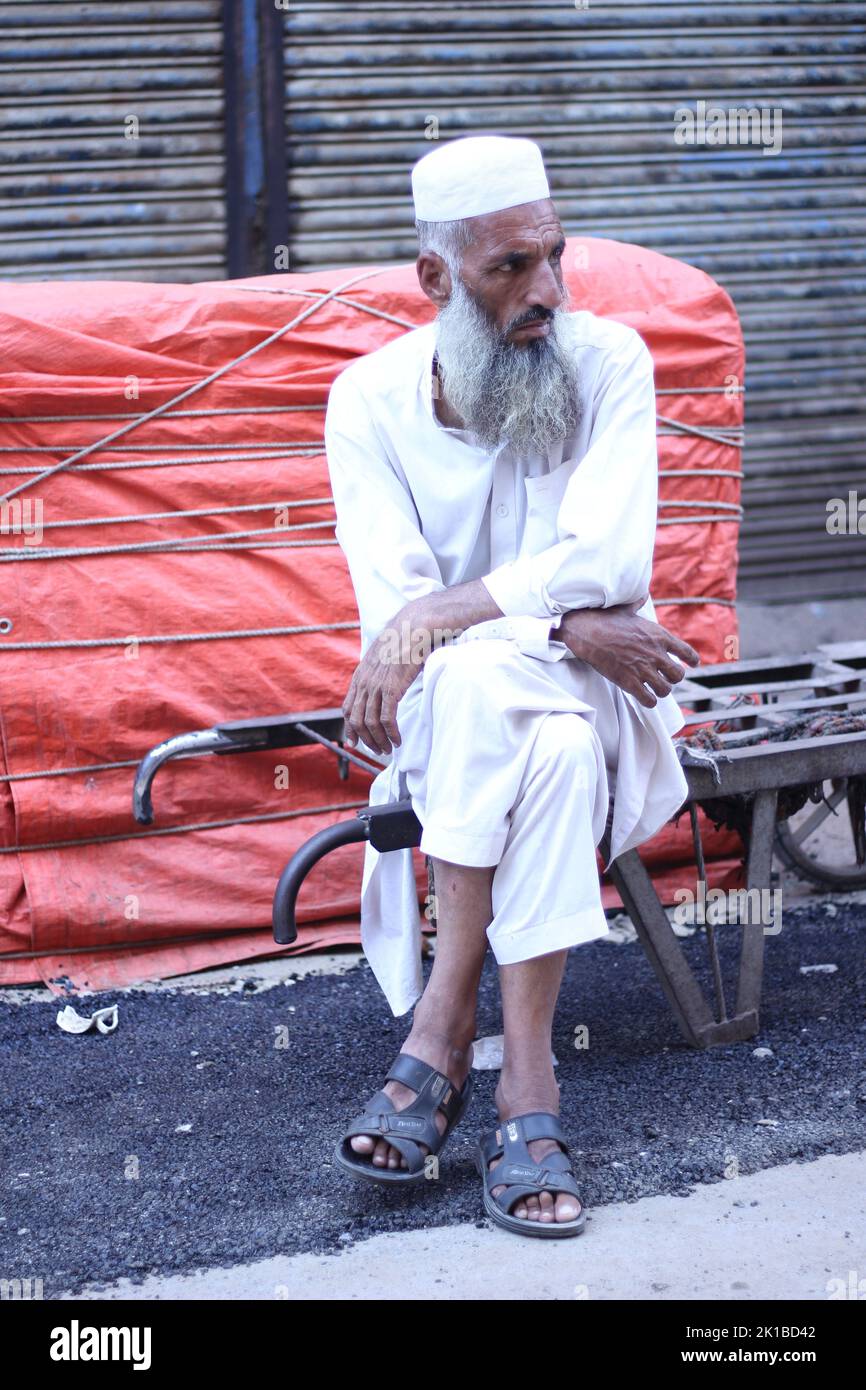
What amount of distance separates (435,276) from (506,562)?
0.56m

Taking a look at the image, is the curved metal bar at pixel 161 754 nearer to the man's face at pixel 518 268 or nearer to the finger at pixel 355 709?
the finger at pixel 355 709

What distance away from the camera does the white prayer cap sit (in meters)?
2.71

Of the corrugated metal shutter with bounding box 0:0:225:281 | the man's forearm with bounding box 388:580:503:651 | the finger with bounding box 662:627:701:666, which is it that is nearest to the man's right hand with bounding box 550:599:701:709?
the finger with bounding box 662:627:701:666

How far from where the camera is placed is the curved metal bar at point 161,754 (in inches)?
140

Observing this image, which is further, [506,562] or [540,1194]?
[506,562]

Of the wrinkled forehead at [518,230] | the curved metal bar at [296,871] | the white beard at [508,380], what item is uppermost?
the wrinkled forehead at [518,230]

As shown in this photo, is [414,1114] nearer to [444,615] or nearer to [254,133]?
[444,615]

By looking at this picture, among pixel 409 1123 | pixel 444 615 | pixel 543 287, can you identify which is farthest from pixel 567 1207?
pixel 543 287

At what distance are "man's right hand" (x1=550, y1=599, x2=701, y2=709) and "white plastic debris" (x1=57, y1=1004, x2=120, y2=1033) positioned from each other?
1.48 meters

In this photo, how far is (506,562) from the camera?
2918 mm

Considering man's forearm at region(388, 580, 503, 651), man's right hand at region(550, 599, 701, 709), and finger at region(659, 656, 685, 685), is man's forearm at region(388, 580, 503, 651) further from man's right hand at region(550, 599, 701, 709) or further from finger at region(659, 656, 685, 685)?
finger at region(659, 656, 685, 685)

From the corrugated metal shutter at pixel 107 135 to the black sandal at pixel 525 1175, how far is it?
12.3 feet

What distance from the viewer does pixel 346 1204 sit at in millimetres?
2525

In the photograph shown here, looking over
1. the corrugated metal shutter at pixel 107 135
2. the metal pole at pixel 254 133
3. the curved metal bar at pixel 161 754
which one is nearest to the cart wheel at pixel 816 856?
the curved metal bar at pixel 161 754
